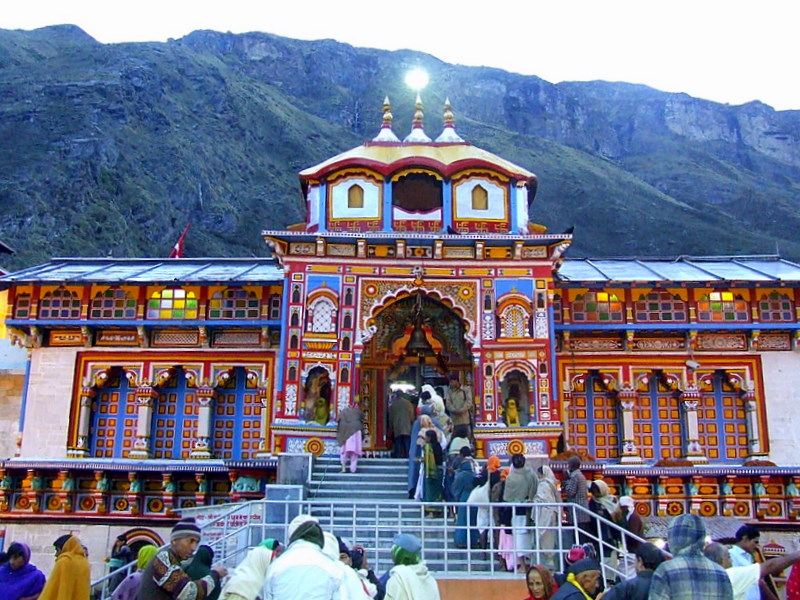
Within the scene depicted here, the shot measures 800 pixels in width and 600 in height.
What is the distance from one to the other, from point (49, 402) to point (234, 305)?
5336 millimetres

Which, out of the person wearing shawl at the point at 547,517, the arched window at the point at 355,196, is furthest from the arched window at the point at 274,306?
the person wearing shawl at the point at 547,517

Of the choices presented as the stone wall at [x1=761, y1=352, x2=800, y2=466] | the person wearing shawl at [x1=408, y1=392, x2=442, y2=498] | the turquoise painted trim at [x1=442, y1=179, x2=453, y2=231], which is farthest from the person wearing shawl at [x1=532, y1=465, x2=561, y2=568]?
the stone wall at [x1=761, y1=352, x2=800, y2=466]

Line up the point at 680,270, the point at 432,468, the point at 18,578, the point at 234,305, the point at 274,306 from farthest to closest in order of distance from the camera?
the point at 680,270 < the point at 234,305 < the point at 274,306 < the point at 432,468 < the point at 18,578

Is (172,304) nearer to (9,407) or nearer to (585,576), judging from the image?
(9,407)

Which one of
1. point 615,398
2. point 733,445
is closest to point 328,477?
point 615,398

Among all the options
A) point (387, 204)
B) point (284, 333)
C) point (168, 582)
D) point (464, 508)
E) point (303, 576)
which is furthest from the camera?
point (387, 204)

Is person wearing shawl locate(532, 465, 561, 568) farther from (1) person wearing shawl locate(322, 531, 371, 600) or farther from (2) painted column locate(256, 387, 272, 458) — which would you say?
(2) painted column locate(256, 387, 272, 458)

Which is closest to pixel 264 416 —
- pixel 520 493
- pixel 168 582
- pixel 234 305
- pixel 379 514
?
pixel 234 305

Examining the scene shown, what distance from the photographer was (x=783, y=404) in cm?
2166

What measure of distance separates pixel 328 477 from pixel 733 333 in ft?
37.1

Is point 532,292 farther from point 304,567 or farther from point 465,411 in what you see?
point 304,567

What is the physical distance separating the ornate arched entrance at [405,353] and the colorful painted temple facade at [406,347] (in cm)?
5

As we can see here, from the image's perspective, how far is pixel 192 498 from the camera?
21078mm

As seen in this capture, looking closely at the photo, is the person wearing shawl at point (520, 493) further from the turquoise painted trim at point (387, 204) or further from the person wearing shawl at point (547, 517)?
the turquoise painted trim at point (387, 204)
